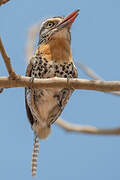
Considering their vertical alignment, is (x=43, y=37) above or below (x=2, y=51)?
above

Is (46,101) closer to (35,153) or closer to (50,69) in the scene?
(50,69)

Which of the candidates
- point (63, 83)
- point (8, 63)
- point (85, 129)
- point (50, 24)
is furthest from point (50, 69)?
point (8, 63)

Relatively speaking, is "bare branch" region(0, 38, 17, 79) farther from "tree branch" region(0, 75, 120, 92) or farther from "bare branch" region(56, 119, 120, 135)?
"bare branch" region(56, 119, 120, 135)

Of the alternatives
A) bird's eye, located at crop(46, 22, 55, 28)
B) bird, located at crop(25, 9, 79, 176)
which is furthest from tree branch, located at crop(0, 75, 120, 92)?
bird's eye, located at crop(46, 22, 55, 28)

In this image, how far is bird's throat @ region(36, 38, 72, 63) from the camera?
17.5 feet

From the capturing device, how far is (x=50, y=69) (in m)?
5.18

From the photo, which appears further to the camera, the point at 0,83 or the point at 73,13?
the point at 73,13

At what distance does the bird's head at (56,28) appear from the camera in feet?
17.7

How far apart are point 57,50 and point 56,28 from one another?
0.39 metres

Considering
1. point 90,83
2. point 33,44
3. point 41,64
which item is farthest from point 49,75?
point 90,83

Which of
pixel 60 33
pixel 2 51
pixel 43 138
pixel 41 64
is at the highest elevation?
pixel 60 33

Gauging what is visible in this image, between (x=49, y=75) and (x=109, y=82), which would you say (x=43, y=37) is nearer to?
(x=49, y=75)

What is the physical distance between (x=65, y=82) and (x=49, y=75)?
1.41 meters

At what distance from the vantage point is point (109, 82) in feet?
12.2
